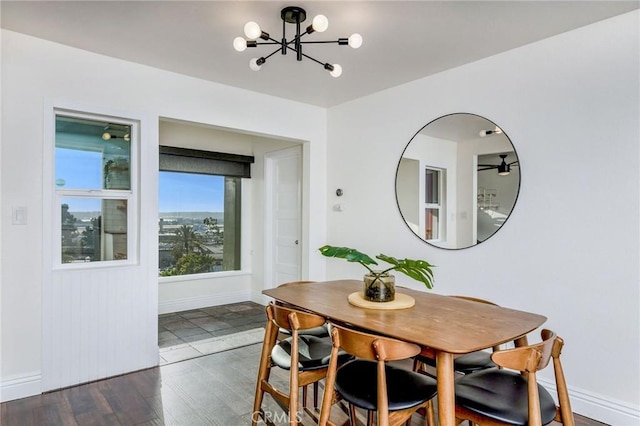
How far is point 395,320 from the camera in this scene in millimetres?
1894

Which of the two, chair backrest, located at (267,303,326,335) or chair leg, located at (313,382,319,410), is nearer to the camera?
chair backrest, located at (267,303,326,335)

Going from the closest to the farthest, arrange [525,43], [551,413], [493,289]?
[551,413], [525,43], [493,289]

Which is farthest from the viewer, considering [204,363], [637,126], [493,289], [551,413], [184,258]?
[184,258]

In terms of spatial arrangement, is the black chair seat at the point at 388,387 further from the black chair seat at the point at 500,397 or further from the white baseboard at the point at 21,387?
the white baseboard at the point at 21,387

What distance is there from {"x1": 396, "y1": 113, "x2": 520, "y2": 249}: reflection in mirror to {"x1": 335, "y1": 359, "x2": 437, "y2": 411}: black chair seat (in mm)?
1650

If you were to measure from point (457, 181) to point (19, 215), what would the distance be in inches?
131

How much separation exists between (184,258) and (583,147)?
458cm

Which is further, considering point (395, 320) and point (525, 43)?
point (525, 43)

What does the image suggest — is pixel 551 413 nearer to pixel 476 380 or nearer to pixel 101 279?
pixel 476 380

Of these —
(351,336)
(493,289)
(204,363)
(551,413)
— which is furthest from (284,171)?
(551,413)

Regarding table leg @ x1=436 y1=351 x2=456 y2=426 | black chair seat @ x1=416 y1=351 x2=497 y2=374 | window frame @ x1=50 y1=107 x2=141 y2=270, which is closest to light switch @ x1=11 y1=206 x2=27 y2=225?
window frame @ x1=50 y1=107 x2=141 y2=270

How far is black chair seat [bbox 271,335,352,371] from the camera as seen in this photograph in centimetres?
208

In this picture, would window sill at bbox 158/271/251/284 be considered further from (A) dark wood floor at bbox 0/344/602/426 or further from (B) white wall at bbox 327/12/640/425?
(B) white wall at bbox 327/12/640/425

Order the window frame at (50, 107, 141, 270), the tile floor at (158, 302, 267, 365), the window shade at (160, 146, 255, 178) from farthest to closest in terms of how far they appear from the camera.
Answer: the window shade at (160, 146, 255, 178) < the tile floor at (158, 302, 267, 365) < the window frame at (50, 107, 141, 270)
